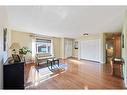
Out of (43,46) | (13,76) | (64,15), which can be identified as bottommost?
(13,76)

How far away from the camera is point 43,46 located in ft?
26.9

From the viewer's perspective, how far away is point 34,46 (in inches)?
290

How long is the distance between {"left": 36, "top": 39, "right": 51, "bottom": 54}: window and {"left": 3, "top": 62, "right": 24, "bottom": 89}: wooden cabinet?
5229mm

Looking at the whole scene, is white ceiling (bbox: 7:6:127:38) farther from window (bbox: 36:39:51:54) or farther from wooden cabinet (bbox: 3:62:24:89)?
window (bbox: 36:39:51:54)

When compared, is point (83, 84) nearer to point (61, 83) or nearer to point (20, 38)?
point (61, 83)

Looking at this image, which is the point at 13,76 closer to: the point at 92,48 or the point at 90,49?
the point at 92,48

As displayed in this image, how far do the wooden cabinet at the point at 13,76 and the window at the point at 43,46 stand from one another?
5.23m

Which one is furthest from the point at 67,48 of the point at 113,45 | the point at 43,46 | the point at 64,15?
the point at 64,15

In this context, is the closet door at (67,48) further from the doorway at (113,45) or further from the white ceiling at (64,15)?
the white ceiling at (64,15)

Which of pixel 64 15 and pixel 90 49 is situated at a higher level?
pixel 64 15

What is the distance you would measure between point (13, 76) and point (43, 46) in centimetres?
581
